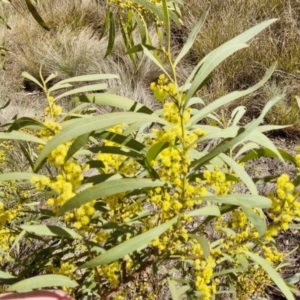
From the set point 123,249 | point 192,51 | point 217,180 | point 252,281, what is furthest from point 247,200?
point 192,51

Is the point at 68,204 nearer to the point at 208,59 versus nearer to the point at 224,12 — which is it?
the point at 208,59

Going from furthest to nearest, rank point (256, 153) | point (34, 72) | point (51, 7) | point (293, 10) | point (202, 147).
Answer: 1. point (51, 7)
2. point (34, 72)
3. point (293, 10)
4. point (202, 147)
5. point (256, 153)

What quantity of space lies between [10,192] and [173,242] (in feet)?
3.73

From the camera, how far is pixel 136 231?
3.01 feet

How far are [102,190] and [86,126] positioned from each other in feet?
0.32

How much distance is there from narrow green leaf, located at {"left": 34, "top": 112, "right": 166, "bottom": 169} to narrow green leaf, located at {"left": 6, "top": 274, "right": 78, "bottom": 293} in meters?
0.20

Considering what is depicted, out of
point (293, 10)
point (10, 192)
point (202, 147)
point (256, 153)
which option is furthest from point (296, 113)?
point (256, 153)

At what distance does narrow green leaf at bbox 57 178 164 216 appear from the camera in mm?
625

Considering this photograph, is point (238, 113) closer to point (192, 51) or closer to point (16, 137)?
point (16, 137)

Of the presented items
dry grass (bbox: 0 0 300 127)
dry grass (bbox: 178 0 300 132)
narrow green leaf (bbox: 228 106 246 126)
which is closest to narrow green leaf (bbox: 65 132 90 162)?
narrow green leaf (bbox: 228 106 246 126)

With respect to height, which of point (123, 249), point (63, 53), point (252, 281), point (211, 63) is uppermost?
point (211, 63)

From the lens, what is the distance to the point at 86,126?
64 centimetres

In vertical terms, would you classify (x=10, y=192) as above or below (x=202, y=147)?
above

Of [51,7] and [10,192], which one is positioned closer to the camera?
[10,192]
